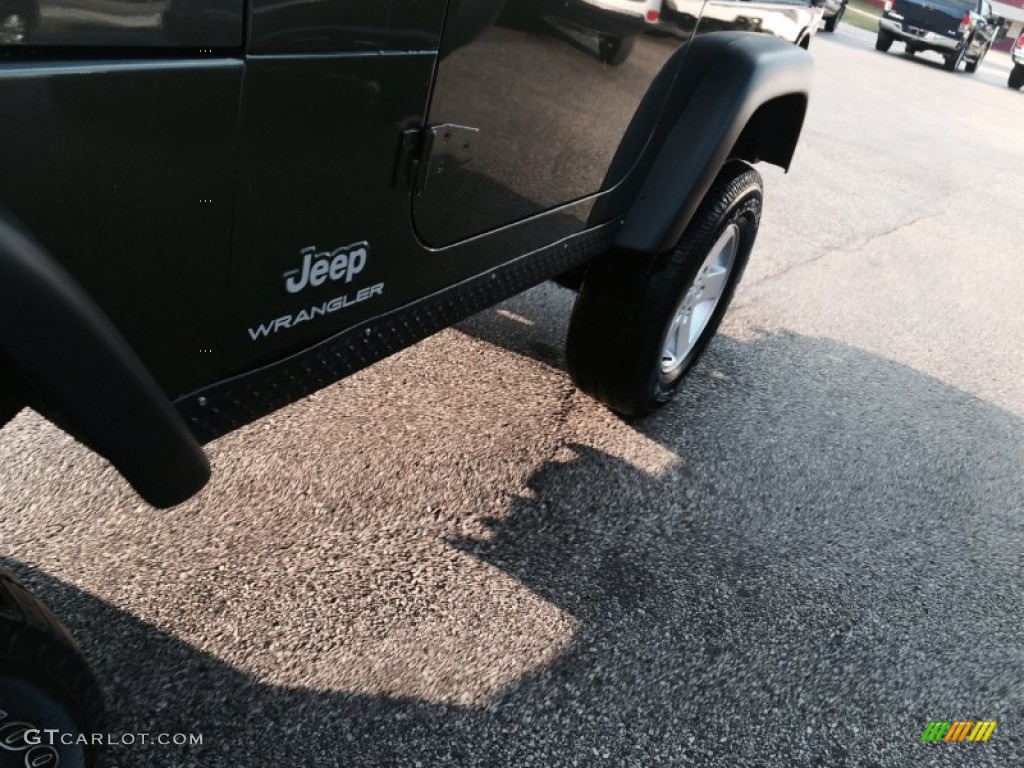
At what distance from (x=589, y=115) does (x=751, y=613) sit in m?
1.28

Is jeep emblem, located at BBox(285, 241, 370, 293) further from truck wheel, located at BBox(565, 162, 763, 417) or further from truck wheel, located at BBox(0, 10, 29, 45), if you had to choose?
truck wheel, located at BBox(565, 162, 763, 417)

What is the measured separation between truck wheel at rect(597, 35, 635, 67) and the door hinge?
1.46 feet

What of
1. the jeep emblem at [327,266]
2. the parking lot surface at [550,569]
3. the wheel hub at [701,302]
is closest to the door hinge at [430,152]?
the jeep emblem at [327,266]

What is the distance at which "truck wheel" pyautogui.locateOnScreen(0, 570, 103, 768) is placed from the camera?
1.22m

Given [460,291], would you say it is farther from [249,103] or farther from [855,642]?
[855,642]

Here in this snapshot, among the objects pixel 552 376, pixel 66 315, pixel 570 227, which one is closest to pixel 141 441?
pixel 66 315

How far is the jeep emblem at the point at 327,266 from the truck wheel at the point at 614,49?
748 mm

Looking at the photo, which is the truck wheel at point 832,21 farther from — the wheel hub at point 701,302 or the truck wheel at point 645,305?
the truck wheel at point 645,305

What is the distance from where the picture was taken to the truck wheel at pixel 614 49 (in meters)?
1.99

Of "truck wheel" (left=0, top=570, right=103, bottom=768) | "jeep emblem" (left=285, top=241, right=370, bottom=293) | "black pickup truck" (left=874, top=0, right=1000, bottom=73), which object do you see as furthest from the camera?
"black pickup truck" (left=874, top=0, right=1000, bottom=73)

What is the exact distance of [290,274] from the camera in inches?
58.4

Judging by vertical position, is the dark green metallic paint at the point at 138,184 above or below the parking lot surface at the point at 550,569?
above

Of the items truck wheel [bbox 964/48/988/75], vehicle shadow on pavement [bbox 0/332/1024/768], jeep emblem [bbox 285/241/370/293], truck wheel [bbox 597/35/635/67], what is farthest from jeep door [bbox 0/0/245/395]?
truck wheel [bbox 964/48/988/75]

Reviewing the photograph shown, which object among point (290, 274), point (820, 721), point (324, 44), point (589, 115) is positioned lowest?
point (820, 721)
